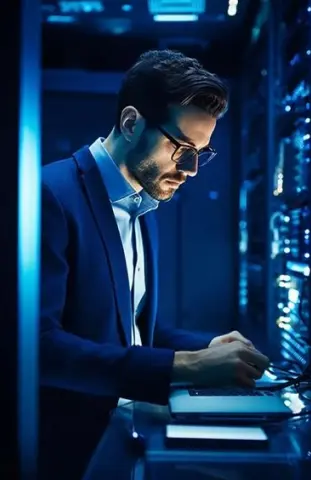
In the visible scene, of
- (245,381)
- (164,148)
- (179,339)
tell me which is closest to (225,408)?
(245,381)

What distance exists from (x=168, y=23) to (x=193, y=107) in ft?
3.37

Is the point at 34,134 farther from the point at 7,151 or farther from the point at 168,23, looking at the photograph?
the point at 168,23

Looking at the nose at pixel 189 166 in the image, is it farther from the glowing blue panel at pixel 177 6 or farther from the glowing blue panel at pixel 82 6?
the glowing blue panel at pixel 82 6

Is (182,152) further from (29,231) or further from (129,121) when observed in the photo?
(29,231)

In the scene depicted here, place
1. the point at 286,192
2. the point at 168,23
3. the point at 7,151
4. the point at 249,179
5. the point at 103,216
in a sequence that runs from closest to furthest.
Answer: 1. the point at 7,151
2. the point at 103,216
3. the point at 286,192
4. the point at 168,23
5. the point at 249,179

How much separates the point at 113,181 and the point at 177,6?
1.04 metres

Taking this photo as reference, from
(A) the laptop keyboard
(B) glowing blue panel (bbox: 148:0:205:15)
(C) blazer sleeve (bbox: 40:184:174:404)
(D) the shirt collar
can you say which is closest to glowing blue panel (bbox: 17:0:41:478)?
(C) blazer sleeve (bbox: 40:184:174:404)

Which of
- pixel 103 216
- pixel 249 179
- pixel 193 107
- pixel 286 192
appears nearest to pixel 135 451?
pixel 103 216

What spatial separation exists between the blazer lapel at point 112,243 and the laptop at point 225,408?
0.18 meters

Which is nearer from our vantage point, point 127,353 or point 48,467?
A: point 127,353

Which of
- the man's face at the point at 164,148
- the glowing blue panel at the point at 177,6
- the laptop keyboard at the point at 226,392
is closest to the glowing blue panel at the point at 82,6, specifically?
the glowing blue panel at the point at 177,6

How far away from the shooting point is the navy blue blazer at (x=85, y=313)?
3.45 feet

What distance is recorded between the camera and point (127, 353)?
3.46 feet

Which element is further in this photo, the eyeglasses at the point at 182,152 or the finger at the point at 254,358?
the eyeglasses at the point at 182,152
